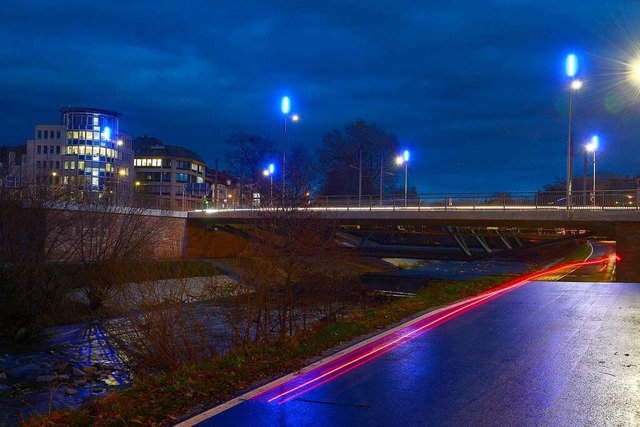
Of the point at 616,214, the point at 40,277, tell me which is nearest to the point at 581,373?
the point at 40,277

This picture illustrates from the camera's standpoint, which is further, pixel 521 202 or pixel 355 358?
pixel 521 202

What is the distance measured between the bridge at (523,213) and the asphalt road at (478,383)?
1029 centimetres

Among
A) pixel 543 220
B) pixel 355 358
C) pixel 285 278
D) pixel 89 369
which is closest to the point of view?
pixel 355 358

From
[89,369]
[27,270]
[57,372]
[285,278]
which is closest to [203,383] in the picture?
[89,369]

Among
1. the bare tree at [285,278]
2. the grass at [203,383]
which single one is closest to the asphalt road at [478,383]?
the grass at [203,383]

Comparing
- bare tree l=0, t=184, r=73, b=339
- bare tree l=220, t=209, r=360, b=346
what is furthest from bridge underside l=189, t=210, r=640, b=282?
bare tree l=0, t=184, r=73, b=339

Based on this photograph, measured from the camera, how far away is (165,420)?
639 cm

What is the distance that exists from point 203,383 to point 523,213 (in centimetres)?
3014

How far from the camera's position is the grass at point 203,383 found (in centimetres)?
649

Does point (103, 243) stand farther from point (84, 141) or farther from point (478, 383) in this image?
point (84, 141)

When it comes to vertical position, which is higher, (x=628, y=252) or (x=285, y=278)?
(x=628, y=252)

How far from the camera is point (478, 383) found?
8.00 metres

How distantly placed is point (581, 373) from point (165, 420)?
20.4 ft

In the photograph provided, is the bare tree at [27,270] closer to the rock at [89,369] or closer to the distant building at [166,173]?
the rock at [89,369]
